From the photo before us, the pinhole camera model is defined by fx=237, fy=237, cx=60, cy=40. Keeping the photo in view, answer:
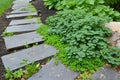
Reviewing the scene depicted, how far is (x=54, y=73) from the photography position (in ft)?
12.3

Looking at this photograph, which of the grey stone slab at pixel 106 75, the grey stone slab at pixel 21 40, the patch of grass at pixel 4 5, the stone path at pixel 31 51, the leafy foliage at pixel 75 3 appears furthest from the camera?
→ the patch of grass at pixel 4 5

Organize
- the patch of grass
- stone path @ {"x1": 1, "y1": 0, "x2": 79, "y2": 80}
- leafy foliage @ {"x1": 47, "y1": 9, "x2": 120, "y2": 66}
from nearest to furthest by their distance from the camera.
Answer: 1. stone path @ {"x1": 1, "y1": 0, "x2": 79, "y2": 80}
2. leafy foliage @ {"x1": 47, "y1": 9, "x2": 120, "y2": 66}
3. the patch of grass

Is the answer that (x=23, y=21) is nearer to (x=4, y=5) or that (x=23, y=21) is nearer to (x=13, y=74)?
(x=13, y=74)

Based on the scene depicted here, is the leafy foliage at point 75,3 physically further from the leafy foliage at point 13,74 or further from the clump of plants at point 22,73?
the leafy foliage at point 13,74

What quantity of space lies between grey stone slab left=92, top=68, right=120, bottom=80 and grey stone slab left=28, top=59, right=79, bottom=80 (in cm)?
31

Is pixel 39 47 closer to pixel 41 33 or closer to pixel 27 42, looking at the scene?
pixel 27 42

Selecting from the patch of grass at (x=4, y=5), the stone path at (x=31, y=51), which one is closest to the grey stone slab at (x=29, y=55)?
the stone path at (x=31, y=51)

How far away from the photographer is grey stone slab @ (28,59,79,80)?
3641 mm

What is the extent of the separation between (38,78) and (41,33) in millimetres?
1709

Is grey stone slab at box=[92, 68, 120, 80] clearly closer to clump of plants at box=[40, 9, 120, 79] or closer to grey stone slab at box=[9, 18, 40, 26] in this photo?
clump of plants at box=[40, 9, 120, 79]

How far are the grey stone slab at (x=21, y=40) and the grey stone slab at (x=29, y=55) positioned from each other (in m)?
0.27

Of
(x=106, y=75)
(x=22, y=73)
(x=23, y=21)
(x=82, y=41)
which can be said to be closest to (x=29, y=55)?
(x=22, y=73)

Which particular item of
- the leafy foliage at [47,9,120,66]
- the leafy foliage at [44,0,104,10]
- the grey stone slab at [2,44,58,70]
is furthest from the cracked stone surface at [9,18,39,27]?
the grey stone slab at [2,44,58,70]

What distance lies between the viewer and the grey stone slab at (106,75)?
3.60m
